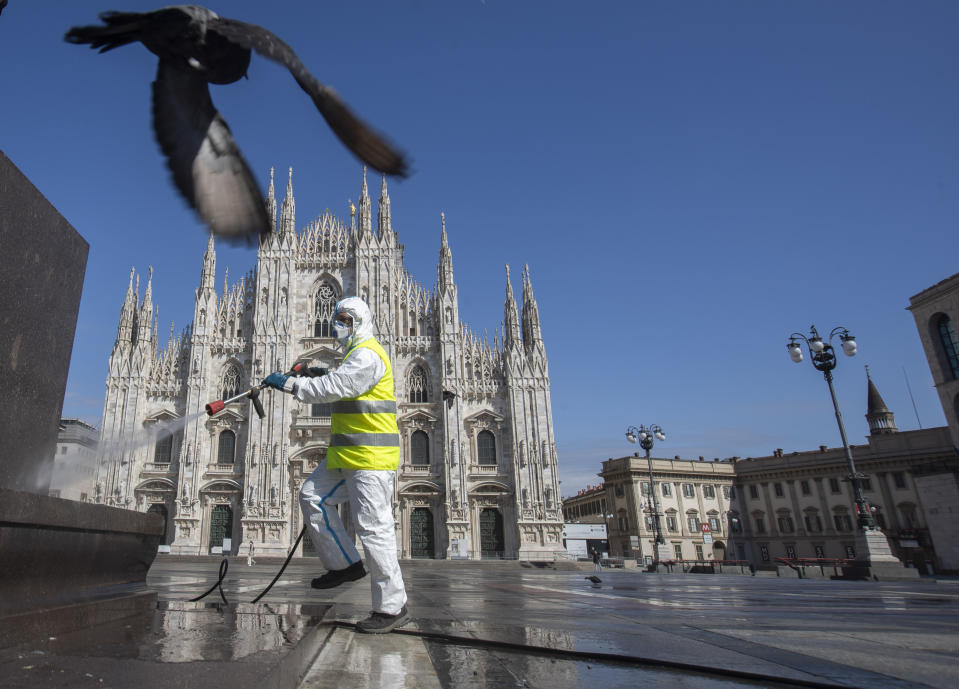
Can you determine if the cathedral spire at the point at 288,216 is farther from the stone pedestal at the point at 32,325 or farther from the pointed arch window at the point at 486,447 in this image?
the stone pedestal at the point at 32,325

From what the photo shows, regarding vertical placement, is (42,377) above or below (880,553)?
above

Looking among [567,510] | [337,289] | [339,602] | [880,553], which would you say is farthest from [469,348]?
[567,510]

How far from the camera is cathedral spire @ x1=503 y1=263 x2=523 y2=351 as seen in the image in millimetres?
28578

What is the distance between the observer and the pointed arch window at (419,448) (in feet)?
88.8

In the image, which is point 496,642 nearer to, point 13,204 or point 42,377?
point 42,377

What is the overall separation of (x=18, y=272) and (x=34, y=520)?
1.60m

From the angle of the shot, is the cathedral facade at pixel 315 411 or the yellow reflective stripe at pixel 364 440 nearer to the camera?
the yellow reflective stripe at pixel 364 440

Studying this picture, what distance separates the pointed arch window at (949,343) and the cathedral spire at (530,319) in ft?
63.4

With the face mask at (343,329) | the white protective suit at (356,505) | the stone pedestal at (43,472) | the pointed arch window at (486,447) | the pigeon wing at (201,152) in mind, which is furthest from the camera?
the pointed arch window at (486,447)

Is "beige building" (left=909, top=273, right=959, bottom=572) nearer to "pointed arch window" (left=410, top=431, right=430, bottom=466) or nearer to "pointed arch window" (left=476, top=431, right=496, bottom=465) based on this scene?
"pointed arch window" (left=476, top=431, right=496, bottom=465)

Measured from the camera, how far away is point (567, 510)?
69375mm

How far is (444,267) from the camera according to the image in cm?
2964

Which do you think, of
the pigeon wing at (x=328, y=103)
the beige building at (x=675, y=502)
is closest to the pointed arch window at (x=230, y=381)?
the pigeon wing at (x=328, y=103)

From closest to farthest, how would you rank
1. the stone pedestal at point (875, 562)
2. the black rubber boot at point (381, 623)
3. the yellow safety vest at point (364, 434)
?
the black rubber boot at point (381, 623) < the yellow safety vest at point (364, 434) < the stone pedestal at point (875, 562)
